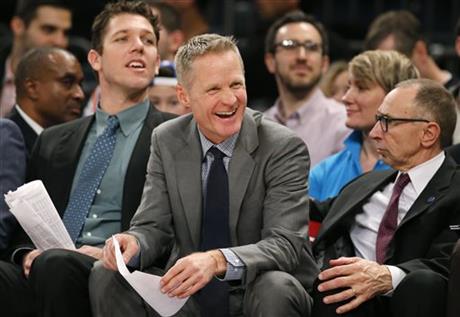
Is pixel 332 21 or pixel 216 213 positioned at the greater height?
pixel 332 21

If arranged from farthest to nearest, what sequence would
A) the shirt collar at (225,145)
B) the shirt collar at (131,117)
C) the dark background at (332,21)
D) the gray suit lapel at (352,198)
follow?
1. the dark background at (332,21)
2. the shirt collar at (131,117)
3. the gray suit lapel at (352,198)
4. the shirt collar at (225,145)

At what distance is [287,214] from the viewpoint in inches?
175

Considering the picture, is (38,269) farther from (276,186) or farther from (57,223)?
(276,186)

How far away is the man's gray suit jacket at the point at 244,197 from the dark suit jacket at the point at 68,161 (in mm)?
412

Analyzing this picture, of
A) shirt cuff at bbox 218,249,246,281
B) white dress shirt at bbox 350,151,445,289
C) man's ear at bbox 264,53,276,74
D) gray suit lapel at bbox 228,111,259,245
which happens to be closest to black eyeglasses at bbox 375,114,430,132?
white dress shirt at bbox 350,151,445,289

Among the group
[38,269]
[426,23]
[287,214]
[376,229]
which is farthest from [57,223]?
[426,23]

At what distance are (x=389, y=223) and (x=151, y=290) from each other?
3.58 feet

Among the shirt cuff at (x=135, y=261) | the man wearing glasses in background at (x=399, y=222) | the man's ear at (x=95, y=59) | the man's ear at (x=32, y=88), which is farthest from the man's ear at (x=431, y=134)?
the man's ear at (x=32, y=88)

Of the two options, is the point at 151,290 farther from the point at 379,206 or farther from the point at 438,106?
the point at 438,106

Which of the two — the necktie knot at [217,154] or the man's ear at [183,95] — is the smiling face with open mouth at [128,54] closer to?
the man's ear at [183,95]

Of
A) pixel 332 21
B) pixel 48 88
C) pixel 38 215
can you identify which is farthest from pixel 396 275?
pixel 332 21

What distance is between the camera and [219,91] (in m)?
4.54

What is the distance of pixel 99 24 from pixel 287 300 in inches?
77.9

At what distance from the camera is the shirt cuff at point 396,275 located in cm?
429
